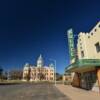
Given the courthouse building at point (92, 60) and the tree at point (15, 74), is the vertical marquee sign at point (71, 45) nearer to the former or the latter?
the courthouse building at point (92, 60)

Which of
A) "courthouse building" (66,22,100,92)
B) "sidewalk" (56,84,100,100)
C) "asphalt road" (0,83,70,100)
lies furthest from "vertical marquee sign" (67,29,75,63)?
"sidewalk" (56,84,100,100)

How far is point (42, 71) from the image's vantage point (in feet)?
601

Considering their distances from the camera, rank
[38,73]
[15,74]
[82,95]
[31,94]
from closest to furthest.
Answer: [82,95] < [31,94] < [38,73] < [15,74]

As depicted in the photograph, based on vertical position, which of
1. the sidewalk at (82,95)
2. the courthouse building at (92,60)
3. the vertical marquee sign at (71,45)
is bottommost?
the sidewalk at (82,95)

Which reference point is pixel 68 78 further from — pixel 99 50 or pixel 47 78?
pixel 47 78

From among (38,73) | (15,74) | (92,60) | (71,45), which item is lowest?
(92,60)

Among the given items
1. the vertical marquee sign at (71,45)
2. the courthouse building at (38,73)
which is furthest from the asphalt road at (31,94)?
the courthouse building at (38,73)

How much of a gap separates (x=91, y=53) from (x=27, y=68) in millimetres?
158077

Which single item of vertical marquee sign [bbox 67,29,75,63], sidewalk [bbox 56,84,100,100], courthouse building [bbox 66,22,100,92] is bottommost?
sidewalk [bbox 56,84,100,100]

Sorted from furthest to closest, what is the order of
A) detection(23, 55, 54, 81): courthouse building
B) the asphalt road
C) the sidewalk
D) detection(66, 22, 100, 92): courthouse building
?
detection(23, 55, 54, 81): courthouse building, detection(66, 22, 100, 92): courthouse building, the asphalt road, the sidewalk

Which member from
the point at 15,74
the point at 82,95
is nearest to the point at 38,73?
the point at 15,74

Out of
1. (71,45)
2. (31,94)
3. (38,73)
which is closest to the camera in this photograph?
(31,94)

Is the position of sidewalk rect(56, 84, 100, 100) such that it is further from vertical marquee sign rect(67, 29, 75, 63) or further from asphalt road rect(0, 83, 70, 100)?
vertical marquee sign rect(67, 29, 75, 63)

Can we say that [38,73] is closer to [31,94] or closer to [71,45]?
[71,45]
